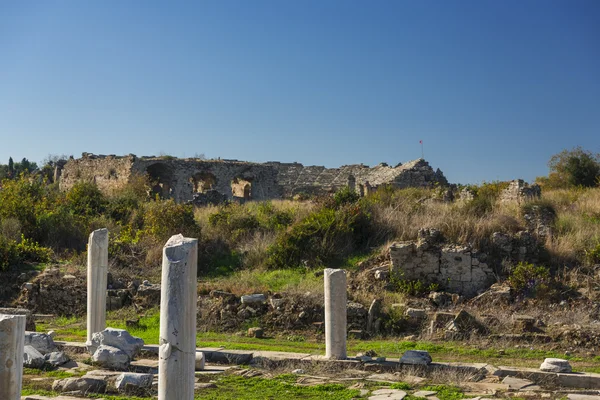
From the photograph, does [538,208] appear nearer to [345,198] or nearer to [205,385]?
[345,198]

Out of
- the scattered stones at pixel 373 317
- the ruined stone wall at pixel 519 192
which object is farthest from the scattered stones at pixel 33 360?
the ruined stone wall at pixel 519 192

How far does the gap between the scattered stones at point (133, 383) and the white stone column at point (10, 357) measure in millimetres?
2535

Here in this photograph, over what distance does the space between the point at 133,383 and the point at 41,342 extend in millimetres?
3185

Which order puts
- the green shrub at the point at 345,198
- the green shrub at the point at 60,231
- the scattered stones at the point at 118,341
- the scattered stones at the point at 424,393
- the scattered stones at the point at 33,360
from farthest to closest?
the green shrub at the point at 60,231
the green shrub at the point at 345,198
the scattered stones at the point at 118,341
the scattered stones at the point at 33,360
the scattered stones at the point at 424,393

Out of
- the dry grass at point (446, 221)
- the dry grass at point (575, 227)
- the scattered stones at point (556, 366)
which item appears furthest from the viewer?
the dry grass at point (446, 221)

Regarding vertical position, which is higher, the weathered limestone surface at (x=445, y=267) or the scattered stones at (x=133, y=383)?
the weathered limestone surface at (x=445, y=267)

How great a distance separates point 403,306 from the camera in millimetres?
15672

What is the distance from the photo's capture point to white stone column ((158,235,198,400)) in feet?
23.2

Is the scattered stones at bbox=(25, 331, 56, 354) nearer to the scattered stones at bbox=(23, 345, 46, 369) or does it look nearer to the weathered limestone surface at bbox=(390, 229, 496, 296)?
the scattered stones at bbox=(23, 345, 46, 369)

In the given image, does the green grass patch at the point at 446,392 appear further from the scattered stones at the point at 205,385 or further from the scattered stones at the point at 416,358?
the scattered stones at the point at 205,385

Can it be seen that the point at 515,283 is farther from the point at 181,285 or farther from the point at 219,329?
the point at 181,285

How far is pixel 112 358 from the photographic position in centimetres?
1115

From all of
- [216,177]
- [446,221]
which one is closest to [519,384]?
[446,221]

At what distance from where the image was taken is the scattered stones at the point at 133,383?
9.52 metres
